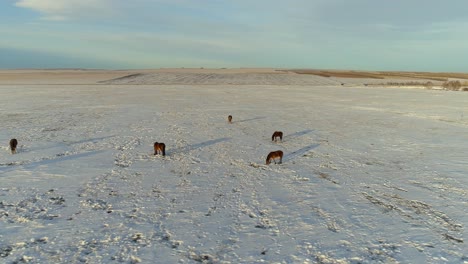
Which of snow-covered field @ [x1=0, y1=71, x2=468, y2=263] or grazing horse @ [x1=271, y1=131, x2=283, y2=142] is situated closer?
snow-covered field @ [x1=0, y1=71, x2=468, y2=263]

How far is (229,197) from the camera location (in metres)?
8.84

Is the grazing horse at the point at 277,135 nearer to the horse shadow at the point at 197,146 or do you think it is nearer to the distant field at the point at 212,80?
the horse shadow at the point at 197,146

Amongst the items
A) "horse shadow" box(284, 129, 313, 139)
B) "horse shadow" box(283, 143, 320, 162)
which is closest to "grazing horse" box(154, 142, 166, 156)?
"horse shadow" box(283, 143, 320, 162)

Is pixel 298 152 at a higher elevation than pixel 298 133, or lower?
lower

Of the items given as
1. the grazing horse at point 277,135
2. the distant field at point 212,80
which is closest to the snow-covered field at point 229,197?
the grazing horse at point 277,135

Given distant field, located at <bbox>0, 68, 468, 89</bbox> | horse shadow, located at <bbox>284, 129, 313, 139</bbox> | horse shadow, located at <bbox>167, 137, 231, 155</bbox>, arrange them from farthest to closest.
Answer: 1. distant field, located at <bbox>0, 68, 468, 89</bbox>
2. horse shadow, located at <bbox>284, 129, 313, 139</bbox>
3. horse shadow, located at <bbox>167, 137, 231, 155</bbox>

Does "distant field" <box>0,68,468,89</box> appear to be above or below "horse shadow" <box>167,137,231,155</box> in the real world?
above

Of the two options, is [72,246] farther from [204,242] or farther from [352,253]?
[352,253]

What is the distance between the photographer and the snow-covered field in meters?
6.26

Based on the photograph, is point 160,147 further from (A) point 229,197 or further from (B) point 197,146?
(A) point 229,197

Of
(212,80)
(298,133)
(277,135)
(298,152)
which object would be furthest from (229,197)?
(212,80)

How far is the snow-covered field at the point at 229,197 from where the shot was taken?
6262mm

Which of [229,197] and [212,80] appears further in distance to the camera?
[212,80]

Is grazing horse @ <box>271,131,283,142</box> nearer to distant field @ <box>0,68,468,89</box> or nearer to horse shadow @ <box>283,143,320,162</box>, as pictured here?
horse shadow @ <box>283,143,320,162</box>
